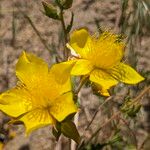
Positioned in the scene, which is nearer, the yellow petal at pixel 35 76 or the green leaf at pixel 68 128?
the green leaf at pixel 68 128

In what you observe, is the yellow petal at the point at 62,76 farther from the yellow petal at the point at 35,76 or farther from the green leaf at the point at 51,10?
the green leaf at the point at 51,10

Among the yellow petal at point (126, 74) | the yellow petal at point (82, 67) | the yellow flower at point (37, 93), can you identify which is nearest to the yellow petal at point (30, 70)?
the yellow flower at point (37, 93)

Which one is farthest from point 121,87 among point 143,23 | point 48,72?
point 48,72

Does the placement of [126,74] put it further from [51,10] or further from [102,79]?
[51,10]

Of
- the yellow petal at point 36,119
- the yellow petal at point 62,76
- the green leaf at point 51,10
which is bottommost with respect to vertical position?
the yellow petal at point 36,119

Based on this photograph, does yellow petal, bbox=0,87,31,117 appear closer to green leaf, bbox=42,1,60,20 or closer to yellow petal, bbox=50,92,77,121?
yellow petal, bbox=50,92,77,121

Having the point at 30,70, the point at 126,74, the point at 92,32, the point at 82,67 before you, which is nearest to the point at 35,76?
the point at 30,70
